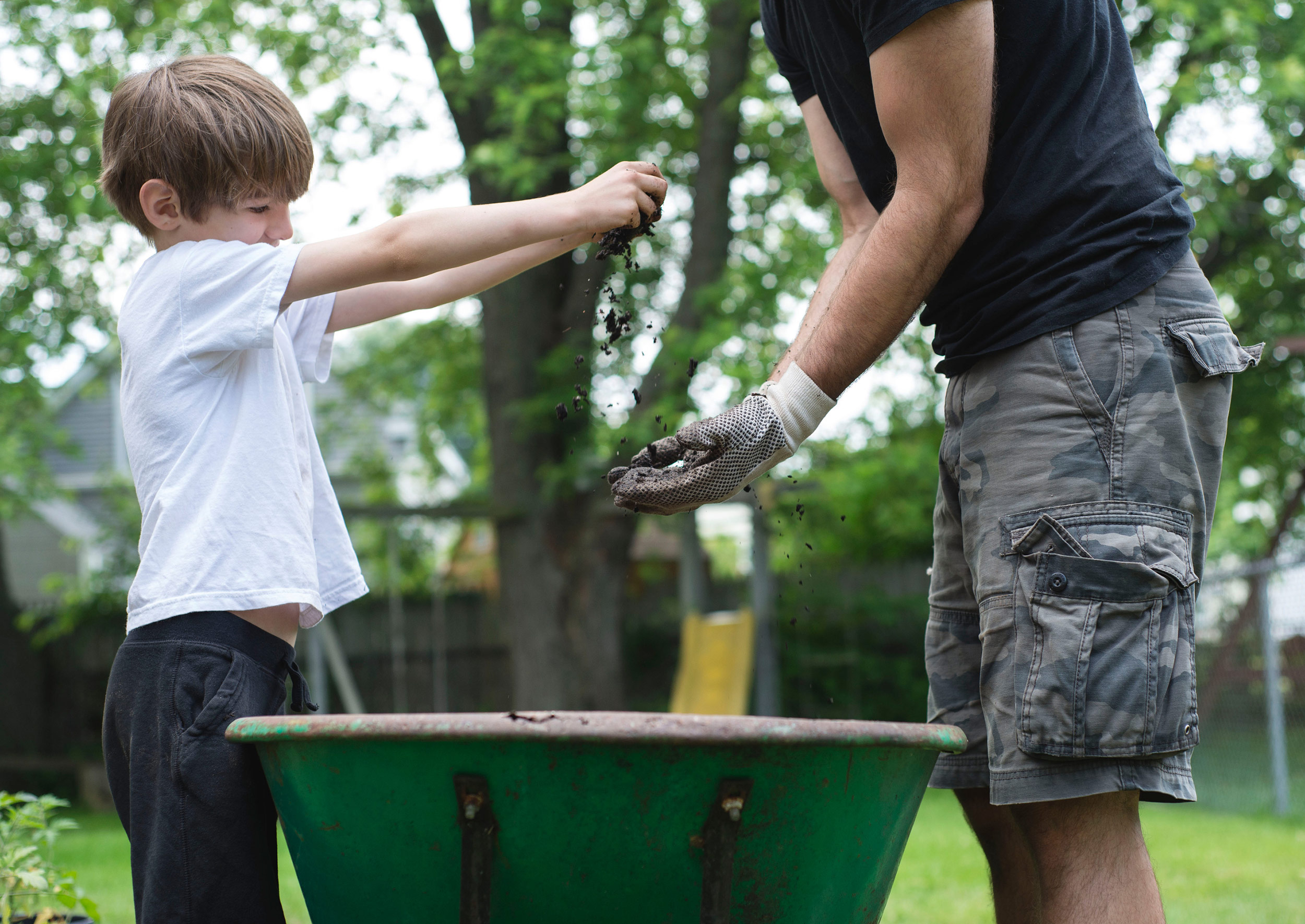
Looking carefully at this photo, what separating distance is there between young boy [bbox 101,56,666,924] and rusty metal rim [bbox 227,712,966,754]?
0.32 meters

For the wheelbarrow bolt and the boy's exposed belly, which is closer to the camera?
the wheelbarrow bolt

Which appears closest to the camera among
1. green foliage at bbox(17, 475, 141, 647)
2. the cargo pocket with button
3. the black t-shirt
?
the cargo pocket with button

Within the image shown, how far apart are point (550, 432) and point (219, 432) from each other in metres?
6.28

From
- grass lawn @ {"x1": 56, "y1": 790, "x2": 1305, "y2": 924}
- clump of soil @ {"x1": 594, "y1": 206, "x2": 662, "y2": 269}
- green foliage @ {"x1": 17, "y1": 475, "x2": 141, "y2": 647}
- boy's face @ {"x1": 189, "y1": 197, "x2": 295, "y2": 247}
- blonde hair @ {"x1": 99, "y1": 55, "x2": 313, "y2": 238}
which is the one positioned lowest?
grass lawn @ {"x1": 56, "y1": 790, "x2": 1305, "y2": 924}

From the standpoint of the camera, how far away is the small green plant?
6.31 feet

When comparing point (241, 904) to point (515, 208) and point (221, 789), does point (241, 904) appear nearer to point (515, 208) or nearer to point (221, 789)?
point (221, 789)

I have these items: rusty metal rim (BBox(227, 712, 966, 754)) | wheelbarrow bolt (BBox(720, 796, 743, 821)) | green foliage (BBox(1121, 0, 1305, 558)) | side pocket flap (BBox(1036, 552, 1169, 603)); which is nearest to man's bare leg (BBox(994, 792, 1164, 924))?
side pocket flap (BBox(1036, 552, 1169, 603))

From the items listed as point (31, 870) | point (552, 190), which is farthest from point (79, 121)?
point (31, 870)

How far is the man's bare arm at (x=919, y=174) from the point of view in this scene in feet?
4.78

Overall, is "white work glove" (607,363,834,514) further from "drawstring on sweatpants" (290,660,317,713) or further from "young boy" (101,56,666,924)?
"drawstring on sweatpants" (290,660,317,713)

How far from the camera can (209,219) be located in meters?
1.65

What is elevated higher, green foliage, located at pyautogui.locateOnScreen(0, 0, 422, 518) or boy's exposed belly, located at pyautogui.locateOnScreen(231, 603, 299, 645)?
green foliage, located at pyautogui.locateOnScreen(0, 0, 422, 518)

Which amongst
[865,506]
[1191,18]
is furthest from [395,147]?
[1191,18]

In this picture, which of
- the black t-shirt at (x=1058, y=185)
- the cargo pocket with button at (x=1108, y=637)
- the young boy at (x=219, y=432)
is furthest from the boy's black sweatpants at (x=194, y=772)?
the black t-shirt at (x=1058, y=185)
